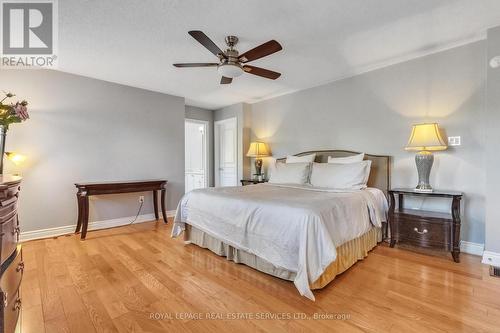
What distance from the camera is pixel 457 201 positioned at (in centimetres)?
253

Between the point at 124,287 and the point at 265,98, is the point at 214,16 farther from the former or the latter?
the point at 265,98

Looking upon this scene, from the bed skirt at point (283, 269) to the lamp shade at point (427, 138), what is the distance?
1137 mm

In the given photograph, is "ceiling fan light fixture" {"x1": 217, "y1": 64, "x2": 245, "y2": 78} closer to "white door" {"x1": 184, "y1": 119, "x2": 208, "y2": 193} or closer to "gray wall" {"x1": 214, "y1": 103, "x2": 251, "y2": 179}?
"gray wall" {"x1": 214, "y1": 103, "x2": 251, "y2": 179}

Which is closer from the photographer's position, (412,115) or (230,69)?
(230,69)

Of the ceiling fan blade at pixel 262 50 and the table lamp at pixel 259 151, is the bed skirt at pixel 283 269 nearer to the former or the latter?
the ceiling fan blade at pixel 262 50

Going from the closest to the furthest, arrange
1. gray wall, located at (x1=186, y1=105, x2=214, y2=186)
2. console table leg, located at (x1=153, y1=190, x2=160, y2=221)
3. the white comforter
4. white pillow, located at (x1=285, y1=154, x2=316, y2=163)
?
the white comforter → white pillow, located at (x1=285, y1=154, x2=316, y2=163) → console table leg, located at (x1=153, y1=190, x2=160, y2=221) → gray wall, located at (x1=186, y1=105, x2=214, y2=186)

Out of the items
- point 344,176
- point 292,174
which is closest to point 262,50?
point 344,176

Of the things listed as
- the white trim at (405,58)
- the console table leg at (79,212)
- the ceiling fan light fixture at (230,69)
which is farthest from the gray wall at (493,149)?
the console table leg at (79,212)

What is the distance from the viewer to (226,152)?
232 inches

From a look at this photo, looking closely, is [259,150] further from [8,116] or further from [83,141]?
[8,116]

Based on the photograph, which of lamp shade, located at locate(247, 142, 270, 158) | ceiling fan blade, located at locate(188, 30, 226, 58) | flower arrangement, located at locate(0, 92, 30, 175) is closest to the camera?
flower arrangement, located at locate(0, 92, 30, 175)

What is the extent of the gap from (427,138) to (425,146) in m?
0.10

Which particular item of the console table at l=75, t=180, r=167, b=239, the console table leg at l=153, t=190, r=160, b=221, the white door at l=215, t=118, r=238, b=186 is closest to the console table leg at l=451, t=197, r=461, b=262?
the white door at l=215, t=118, r=238, b=186

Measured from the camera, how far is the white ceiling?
2119 mm
